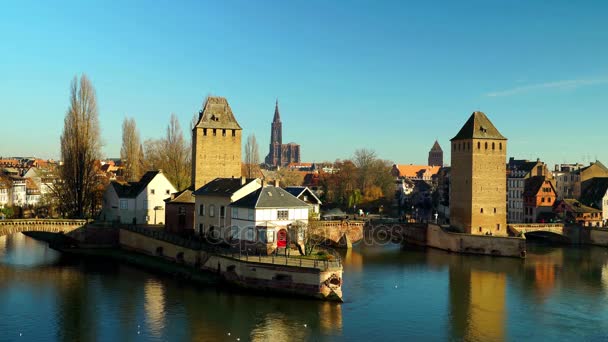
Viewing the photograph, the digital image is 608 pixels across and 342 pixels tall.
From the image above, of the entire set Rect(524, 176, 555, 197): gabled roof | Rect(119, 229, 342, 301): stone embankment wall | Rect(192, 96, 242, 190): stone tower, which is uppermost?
Rect(192, 96, 242, 190): stone tower

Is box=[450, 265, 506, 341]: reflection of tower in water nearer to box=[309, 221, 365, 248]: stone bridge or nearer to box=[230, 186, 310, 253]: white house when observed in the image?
box=[230, 186, 310, 253]: white house

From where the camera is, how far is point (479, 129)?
60.5 m

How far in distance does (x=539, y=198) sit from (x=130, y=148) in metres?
52.7

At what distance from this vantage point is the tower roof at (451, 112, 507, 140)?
60.2m

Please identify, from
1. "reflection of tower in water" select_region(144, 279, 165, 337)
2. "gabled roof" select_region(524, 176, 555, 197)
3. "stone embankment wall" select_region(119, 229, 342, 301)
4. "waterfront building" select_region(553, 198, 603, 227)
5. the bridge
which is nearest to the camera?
"reflection of tower in water" select_region(144, 279, 165, 337)

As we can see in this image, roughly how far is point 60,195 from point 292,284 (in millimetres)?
35365

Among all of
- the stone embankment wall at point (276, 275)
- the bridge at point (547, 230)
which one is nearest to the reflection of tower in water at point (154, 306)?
the stone embankment wall at point (276, 275)

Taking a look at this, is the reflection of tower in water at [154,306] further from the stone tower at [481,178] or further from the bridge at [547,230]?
the bridge at [547,230]

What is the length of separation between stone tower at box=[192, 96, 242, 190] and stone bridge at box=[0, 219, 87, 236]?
11.4 meters

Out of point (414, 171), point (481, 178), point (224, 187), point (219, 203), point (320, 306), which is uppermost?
point (414, 171)

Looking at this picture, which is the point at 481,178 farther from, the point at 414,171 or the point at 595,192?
the point at 414,171

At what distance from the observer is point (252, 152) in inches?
3787

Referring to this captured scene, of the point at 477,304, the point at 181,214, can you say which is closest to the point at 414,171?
the point at 181,214

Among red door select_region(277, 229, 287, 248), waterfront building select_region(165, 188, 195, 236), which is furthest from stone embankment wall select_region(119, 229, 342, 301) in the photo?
waterfront building select_region(165, 188, 195, 236)
